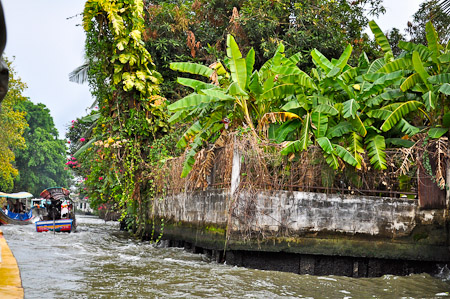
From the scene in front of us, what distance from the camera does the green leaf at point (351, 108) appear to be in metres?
10.6

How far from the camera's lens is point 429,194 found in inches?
408

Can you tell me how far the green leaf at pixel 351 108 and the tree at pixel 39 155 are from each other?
156 feet

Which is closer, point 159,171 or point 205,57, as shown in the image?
point 159,171

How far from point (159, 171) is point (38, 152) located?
4472 centimetres

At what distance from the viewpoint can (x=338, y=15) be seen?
19641mm

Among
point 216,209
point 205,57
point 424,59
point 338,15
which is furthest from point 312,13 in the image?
point 216,209

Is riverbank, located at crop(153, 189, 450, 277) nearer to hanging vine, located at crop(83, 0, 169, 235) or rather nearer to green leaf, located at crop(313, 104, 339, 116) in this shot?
green leaf, located at crop(313, 104, 339, 116)

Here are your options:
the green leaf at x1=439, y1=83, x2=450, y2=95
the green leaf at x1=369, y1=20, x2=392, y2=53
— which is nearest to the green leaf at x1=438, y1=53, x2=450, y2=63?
the green leaf at x1=439, y1=83, x2=450, y2=95

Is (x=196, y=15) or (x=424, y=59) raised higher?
(x=196, y=15)

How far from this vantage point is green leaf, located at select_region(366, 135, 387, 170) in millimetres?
10312

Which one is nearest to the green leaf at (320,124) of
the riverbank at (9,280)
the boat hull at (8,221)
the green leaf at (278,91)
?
the green leaf at (278,91)

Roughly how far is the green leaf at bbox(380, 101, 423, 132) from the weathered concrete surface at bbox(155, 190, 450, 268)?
1.62m

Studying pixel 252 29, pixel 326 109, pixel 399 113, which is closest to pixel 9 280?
pixel 326 109

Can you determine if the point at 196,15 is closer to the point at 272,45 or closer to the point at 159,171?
the point at 272,45
